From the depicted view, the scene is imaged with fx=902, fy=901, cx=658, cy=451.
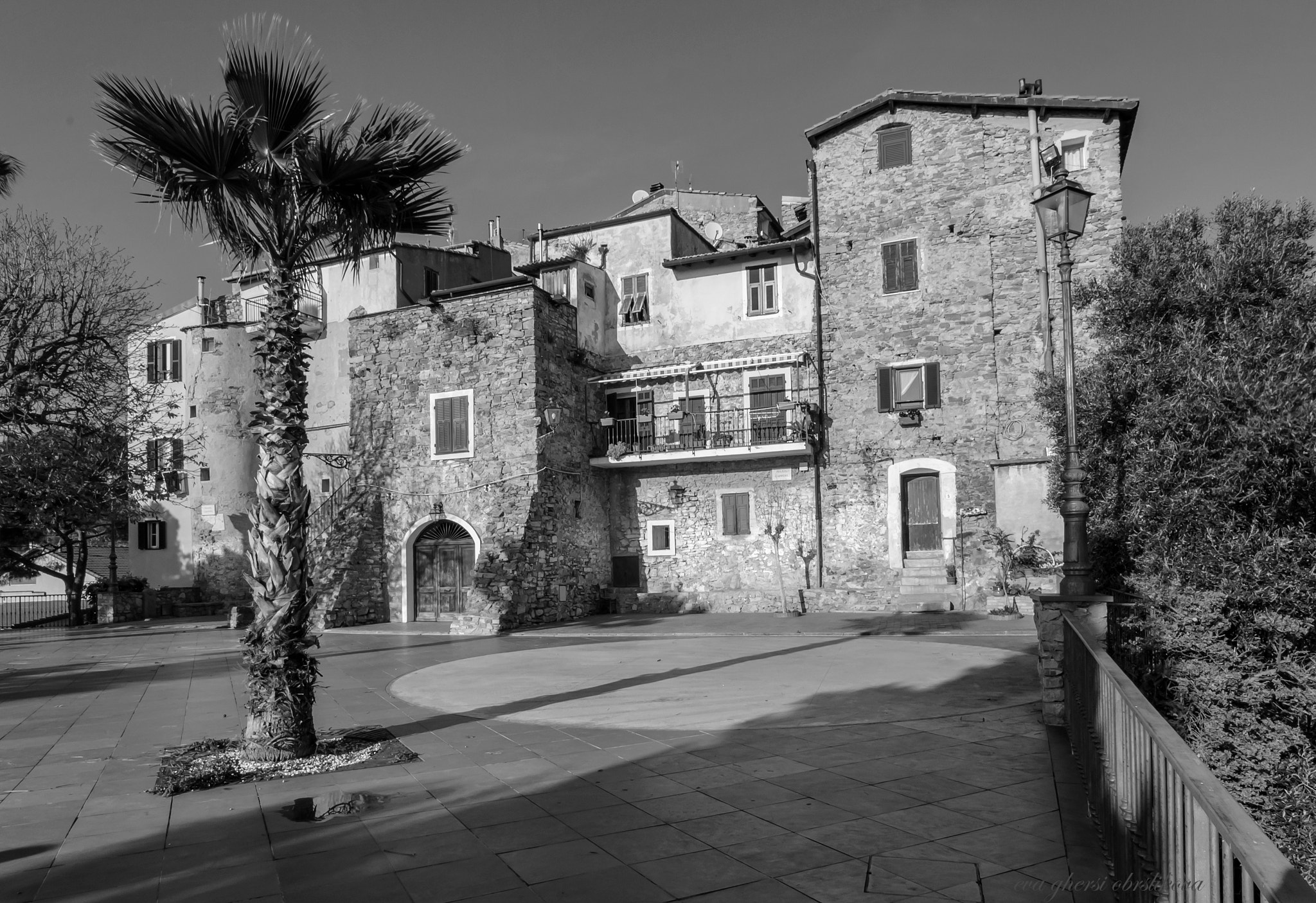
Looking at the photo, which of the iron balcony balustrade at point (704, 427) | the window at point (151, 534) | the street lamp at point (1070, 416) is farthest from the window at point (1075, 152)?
the window at point (151, 534)

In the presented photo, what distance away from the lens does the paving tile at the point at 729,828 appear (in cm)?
534

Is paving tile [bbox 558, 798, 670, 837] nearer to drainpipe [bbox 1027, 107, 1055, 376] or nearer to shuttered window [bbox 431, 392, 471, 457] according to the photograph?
drainpipe [bbox 1027, 107, 1055, 376]

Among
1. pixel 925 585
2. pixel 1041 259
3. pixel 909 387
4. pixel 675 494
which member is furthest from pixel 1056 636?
Answer: pixel 675 494

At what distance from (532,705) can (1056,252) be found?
16698mm

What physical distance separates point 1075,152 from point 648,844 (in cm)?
2115

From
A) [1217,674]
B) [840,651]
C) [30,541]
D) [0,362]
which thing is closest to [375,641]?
[0,362]

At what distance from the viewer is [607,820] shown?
5.77m

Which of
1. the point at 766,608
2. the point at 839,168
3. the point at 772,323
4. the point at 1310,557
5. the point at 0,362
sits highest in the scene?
the point at 839,168

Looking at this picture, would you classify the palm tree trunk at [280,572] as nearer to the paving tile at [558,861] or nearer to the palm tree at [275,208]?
the palm tree at [275,208]

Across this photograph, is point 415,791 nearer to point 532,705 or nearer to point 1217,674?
point 532,705

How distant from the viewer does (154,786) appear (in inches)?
264

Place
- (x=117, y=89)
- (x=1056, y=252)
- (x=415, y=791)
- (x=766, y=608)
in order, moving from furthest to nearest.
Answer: (x=766, y=608) → (x=1056, y=252) → (x=117, y=89) → (x=415, y=791)

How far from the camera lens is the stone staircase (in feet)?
68.1

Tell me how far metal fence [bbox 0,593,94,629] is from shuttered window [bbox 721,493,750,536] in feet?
60.4
